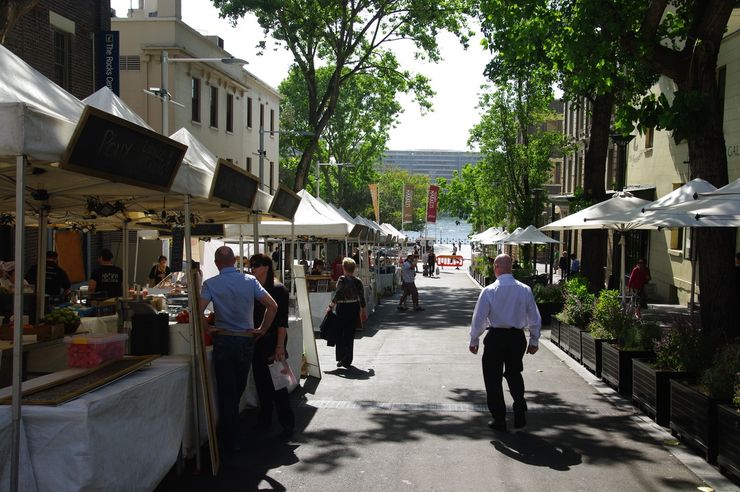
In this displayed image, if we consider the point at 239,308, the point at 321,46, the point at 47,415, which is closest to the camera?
the point at 47,415

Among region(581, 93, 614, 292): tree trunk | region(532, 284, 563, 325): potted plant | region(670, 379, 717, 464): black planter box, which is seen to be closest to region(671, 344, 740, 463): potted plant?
region(670, 379, 717, 464): black planter box

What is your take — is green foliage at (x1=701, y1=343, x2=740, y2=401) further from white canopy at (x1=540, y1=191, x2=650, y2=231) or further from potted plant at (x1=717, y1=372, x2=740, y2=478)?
white canopy at (x1=540, y1=191, x2=650, y2=231)

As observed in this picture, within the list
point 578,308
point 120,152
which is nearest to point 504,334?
point 120,152

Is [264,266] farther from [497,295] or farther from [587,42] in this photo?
[587,42]

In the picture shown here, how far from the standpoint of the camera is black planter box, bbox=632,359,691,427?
831 centimetres

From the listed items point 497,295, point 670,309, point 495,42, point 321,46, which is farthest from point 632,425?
point 321,46

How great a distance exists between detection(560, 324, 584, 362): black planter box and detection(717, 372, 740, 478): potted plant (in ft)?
20.5

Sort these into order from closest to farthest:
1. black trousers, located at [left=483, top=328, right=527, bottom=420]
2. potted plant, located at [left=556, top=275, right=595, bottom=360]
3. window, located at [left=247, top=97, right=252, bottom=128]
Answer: black trousers, located at [left=483, top=328, right=527, bottom=420] → potted plant, located at [left=556, top=275, right=595, bottom=360] → window, located at [left=247, top=97, right=252, bottom=128]

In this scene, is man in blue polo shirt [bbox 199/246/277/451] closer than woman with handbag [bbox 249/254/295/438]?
Yes

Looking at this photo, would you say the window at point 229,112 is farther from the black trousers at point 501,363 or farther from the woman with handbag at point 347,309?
the black trousers at point 501,363

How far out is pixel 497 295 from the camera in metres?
7.98

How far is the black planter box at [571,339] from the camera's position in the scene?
42.6 ft

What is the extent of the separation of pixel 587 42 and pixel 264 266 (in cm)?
628

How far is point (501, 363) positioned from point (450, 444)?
104 cm
